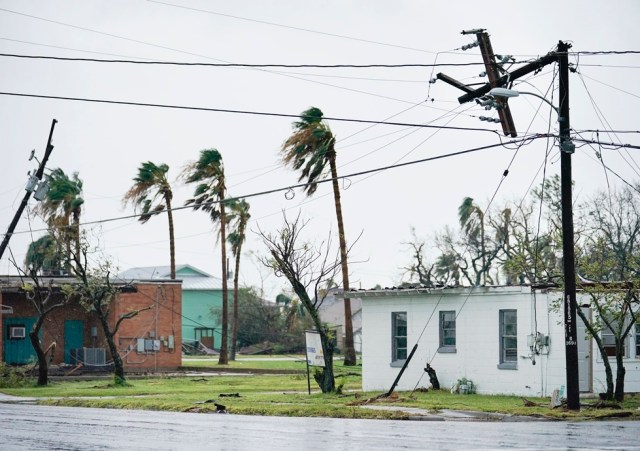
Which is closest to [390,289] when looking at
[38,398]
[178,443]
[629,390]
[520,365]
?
[520,365]

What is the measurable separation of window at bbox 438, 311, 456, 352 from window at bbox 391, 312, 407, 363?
1627 mm

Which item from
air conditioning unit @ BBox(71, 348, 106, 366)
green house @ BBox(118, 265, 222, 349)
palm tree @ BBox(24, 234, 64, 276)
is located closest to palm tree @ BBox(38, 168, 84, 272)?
palm tree @ BBox(24, 234, 64, 276)

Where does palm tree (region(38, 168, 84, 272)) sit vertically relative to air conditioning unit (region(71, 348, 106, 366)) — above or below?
above

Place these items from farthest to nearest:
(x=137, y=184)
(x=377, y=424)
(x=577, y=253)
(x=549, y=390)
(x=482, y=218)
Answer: (x=482, y=218)
(x=137, y=184)
(x=577, y=253)
(x=549, y=390)
(x=377, y=424)

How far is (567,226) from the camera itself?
997 inches

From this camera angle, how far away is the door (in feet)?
100

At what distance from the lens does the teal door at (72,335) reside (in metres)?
54.3

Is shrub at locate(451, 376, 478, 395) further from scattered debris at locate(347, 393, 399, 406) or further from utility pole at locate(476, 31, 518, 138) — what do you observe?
utility pole at locate(476, 31, 518, 138)

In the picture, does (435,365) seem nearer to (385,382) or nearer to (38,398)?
(385,382)

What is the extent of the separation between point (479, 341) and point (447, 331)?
4.53ft

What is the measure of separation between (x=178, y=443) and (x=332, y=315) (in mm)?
89554

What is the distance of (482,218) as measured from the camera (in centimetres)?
7450

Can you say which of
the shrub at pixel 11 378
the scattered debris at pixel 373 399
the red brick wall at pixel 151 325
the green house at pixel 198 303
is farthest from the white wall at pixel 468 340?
the green house at pixel 198 303

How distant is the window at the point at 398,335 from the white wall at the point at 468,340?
17 centimetres
